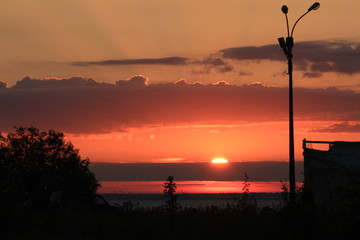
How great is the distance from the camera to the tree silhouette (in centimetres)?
6438

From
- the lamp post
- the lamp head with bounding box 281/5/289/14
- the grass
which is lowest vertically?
the grass

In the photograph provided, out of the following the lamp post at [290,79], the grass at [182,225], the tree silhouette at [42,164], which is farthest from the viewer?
the tree silhouette at [42,164]

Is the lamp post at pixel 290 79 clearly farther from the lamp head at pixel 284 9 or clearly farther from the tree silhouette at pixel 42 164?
the tree silhouette at pixel 42 164

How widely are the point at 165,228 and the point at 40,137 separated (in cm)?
4701

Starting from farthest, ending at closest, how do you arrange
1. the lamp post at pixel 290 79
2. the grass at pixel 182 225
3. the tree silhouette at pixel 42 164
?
the tree silhouette at pixel 42 164 → the lamp post at pixel 290 79 → the grass at pixel 182 225

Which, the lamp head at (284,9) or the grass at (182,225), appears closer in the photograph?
the grass at (182,225)

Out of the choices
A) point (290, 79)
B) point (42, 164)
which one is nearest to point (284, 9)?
point (290, 79)

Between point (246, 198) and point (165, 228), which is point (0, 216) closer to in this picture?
point (165, 228)

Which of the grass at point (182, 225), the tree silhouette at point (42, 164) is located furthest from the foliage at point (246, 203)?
the tree silhouette at point (42, 164)

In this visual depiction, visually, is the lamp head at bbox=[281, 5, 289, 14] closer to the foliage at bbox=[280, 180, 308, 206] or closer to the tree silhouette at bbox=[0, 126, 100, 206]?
the foliage at bbox=[280, 180, 308, 206]

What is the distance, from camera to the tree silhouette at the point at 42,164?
6438 centimetres

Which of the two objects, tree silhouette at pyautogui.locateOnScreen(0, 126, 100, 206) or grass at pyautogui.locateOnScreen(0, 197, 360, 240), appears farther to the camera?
tree silhouette at pyautogui.locateOnScreen(0, 126, 100, 206)

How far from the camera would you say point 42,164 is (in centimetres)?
6738

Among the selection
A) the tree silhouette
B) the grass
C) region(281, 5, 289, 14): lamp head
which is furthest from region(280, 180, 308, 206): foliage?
the tree silhouette
